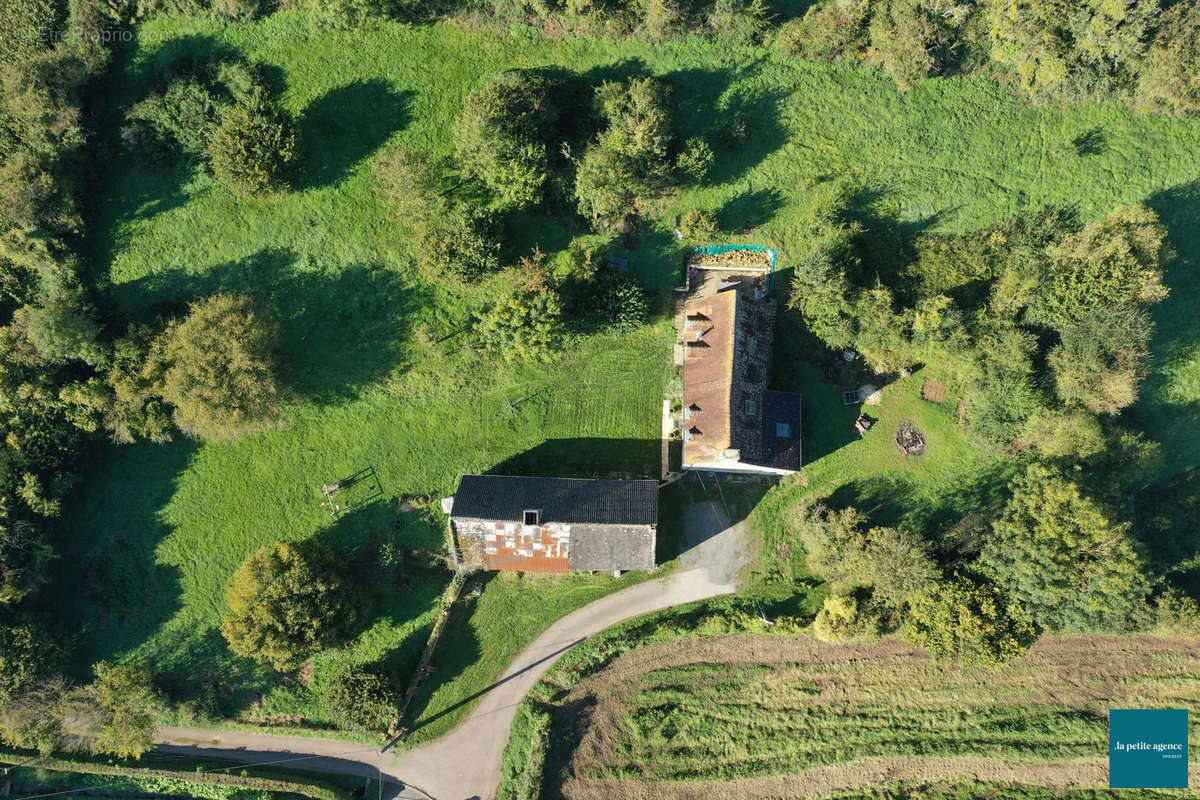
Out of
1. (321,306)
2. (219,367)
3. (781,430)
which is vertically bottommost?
(781,430)

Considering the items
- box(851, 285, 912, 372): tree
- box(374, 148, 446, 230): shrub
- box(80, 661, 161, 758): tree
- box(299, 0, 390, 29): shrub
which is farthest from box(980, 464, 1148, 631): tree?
box(80, 661, 161, 758): tree

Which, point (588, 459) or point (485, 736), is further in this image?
point (588, 459)

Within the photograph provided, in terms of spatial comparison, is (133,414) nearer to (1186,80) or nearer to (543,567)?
(543,567)

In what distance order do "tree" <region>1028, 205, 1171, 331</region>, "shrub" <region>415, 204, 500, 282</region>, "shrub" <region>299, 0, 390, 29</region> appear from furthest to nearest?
"shrub" <region>299, 0, 390, 29</region> → "shrub" <region>415, 204, 500, 282</region> → "tree" <region>1028, 205, 1171, 331</region>

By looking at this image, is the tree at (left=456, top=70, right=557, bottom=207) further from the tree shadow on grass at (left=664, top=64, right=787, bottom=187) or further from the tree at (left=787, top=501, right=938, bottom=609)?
the tree at (left=787, top=501, right=938, bottom=609)

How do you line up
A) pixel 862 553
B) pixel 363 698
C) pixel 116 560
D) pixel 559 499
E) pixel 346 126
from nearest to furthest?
pixel 862 553 < pixel 559 499 < pixel 363 698 < pixel 346 126 < pixel 116 560

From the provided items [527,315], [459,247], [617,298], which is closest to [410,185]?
[459,247]

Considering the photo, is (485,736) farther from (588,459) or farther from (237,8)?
(237,8)
